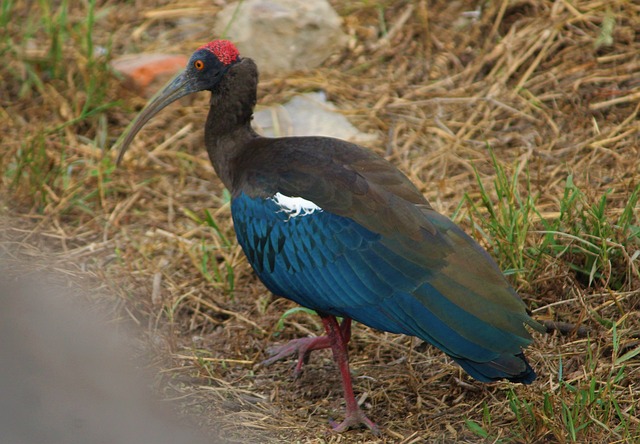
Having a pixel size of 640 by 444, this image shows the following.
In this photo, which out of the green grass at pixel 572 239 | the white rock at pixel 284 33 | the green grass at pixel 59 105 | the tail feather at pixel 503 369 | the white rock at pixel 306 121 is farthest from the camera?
the white rock at pixel 284 33

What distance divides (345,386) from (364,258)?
63cm

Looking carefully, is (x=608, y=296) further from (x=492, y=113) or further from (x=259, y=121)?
(x=259, y=121)

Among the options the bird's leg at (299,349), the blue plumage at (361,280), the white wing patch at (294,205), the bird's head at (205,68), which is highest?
the bird's head at (205,68)

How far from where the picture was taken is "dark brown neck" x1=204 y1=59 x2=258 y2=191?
196 inches

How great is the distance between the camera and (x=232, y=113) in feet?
16.4

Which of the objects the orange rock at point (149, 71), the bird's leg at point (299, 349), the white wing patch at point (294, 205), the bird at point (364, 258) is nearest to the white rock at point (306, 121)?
the orange rock at point (149, 71)

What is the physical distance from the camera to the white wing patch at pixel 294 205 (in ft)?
14.4

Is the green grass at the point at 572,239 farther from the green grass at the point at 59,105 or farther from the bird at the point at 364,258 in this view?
the green grass at the point at 59,105

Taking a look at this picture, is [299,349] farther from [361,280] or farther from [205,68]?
[205,68]

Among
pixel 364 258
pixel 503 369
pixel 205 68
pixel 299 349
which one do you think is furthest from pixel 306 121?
pixel 503 369

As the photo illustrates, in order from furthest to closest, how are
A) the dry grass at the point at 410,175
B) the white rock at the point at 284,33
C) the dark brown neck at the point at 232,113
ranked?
the white rock at the point at 284,33 < the dark brown neck at the point at 232,113 < the dry grass at the point at 410,175

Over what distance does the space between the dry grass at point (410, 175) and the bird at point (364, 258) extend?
28 cm

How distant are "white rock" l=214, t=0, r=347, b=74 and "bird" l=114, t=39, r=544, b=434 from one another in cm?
238

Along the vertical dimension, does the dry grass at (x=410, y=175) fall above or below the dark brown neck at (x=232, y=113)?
below
